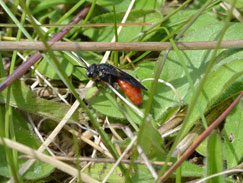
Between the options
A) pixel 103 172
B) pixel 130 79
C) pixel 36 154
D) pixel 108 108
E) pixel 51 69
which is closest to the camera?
pixel 36 154

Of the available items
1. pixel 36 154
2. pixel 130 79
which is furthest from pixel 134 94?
pixel 36 154

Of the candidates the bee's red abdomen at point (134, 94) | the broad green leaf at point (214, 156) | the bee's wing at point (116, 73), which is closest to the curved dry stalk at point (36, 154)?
the broad green leaf at point (214, 156)

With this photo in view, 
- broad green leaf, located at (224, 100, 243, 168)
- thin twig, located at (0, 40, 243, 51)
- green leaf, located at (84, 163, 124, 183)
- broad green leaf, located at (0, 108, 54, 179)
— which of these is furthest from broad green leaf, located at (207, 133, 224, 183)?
broad green leaf, located at (0, 108, 54, 179)

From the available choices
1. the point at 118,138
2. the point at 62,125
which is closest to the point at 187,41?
the point at 118,138

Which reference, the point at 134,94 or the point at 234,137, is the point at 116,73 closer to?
the point at 134,94

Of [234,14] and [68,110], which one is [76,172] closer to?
[68,110]

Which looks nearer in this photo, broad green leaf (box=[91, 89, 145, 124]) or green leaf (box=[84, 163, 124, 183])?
green leaf (box=[84, 163, 124, 183])

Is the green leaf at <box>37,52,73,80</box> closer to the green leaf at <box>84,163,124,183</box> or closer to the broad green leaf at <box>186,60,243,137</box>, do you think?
the green leaf at <box>84,163,124,183</box>
